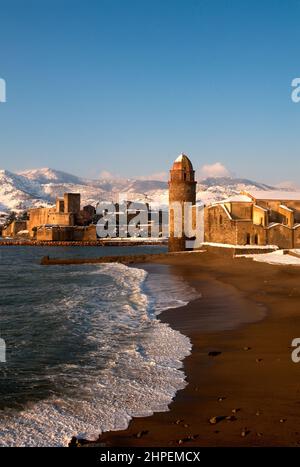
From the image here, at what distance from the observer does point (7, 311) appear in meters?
16.2

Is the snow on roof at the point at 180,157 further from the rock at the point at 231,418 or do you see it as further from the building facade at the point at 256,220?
the rock at the point at 231,418

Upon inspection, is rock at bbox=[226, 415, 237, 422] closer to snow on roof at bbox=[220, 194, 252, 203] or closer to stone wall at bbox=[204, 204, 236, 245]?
stone wall at bbox=[204, 204, 236, 245]

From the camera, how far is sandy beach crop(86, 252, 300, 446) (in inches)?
223

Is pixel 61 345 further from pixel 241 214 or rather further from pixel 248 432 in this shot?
pixel 241 214

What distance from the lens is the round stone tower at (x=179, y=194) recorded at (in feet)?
149

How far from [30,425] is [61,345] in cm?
468

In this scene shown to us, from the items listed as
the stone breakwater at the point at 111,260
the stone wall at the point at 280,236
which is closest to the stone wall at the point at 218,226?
the stone breakwater at the point at 111,260

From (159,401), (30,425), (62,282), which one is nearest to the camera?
(30,425)

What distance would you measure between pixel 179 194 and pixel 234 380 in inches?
1512

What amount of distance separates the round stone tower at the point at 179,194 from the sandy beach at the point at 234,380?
27.6m

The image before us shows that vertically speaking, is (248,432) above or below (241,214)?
Result: below

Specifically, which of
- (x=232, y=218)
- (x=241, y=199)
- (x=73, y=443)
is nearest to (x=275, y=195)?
(x=241, y=199)

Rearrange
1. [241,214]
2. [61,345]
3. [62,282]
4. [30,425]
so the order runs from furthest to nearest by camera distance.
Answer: [241,214] < [62,282] < [61,345] < [30,425]
